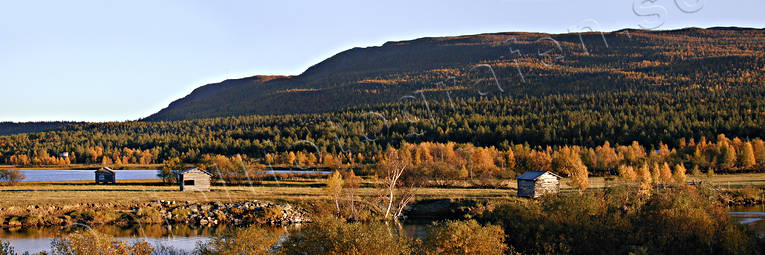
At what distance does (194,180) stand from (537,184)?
2889 cm

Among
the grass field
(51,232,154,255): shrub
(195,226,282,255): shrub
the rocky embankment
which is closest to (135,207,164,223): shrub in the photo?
the rocky embankment

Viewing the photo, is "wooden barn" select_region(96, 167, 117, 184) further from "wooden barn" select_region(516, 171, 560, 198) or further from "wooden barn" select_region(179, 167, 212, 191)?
"wooden barn" select_region(516, 171, 560, 198)

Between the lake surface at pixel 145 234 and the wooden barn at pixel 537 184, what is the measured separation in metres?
14.7

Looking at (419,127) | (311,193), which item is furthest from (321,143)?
(311,193)

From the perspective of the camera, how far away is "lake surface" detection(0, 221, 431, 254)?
36.4 metres

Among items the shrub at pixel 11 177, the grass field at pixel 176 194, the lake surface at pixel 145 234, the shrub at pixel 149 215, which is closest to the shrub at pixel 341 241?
the lake surface at pixel 145 234

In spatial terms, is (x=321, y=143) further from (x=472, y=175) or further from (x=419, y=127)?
(x=472, y=175)

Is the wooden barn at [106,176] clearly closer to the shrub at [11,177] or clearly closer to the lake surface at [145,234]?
the shrub at [11,177]

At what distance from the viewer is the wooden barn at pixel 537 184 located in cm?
5828

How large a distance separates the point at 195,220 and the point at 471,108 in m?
125

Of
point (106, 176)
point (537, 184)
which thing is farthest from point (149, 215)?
point (537, 184)

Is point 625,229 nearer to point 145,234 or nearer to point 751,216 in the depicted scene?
point 751,216

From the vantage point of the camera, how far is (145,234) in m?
41.2

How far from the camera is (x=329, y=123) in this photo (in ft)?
514
